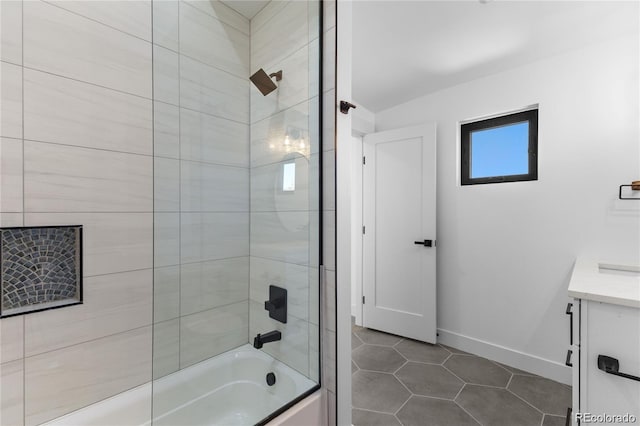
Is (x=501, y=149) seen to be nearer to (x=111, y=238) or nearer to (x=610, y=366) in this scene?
(x=610, y=366)

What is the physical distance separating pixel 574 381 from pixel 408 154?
2151 mm

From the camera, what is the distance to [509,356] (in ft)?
7.86

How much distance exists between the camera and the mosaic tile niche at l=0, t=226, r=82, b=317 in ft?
3.93

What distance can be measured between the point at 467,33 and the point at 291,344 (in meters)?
2.24

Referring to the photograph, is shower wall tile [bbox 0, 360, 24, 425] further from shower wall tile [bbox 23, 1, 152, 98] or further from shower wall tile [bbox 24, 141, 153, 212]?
shower wall tile [bbox 23, 1, 152, 98]

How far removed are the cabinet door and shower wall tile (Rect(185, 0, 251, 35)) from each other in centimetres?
201

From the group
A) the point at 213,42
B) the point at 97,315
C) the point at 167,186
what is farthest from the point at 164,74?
the point at 97,315

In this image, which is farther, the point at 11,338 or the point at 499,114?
the point at 499,114

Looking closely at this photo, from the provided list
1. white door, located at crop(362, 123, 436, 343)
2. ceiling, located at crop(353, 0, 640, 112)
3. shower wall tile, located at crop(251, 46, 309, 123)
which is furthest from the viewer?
white door, located at crop(362, 123, 436, 343)

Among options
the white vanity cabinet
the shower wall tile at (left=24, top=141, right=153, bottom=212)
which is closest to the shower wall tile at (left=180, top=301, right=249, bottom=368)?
the shower wall tile at (left=24, top=141, right=153, bottom=212)

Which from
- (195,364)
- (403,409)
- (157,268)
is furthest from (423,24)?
(403,409)

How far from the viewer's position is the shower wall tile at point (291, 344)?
1.43m

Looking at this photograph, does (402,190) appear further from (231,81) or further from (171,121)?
(171,121)

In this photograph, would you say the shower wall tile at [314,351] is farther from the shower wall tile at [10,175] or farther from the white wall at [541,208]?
the white wall at [541,208]
